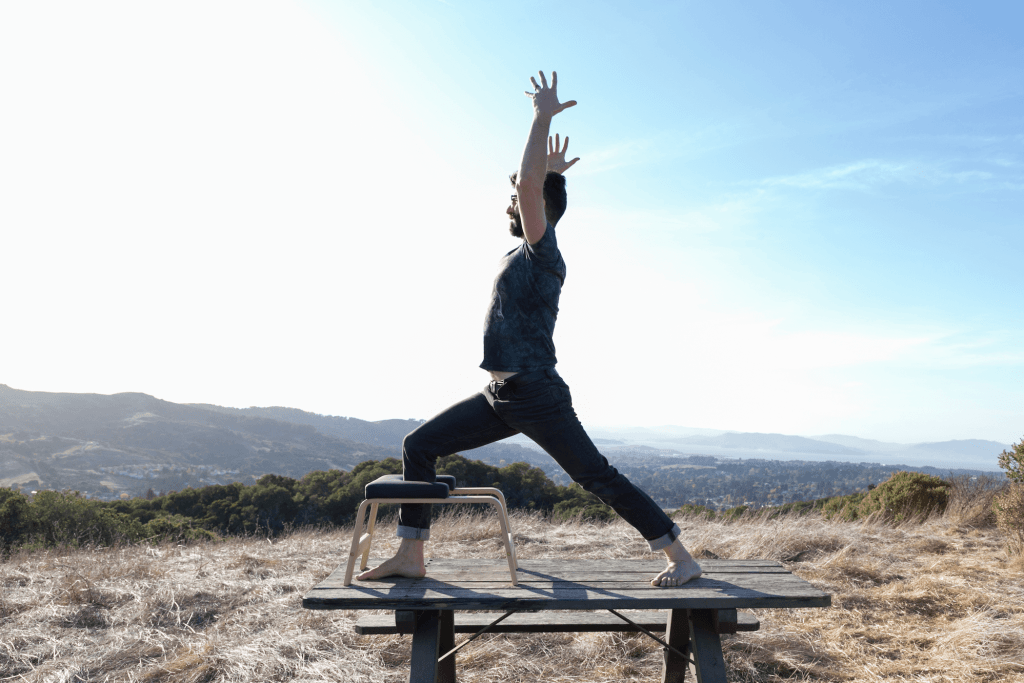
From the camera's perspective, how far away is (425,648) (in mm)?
2486

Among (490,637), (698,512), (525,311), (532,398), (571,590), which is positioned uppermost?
(525,311)

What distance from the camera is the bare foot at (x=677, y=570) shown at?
2580 millimetres

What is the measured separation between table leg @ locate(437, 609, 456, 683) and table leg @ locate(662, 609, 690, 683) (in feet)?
3.85

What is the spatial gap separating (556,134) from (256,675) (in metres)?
3.77

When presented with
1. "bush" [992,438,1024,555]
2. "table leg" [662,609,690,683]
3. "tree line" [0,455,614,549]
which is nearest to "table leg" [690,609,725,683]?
"table leg" [662,609,690,683]

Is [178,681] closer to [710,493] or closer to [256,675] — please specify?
[256,675]

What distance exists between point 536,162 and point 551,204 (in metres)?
0.42

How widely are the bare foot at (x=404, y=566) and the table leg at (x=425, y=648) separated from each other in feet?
0.74

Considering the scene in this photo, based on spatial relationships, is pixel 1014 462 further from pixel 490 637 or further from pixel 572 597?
pixel 572 597

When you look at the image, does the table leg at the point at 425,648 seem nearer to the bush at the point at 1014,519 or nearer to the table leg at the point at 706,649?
the table leg at the point at 706,649

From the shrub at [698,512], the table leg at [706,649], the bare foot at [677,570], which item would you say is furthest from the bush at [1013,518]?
the bare foot at [677,570]

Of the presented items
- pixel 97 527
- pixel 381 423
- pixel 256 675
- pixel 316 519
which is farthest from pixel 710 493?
pixel 381 423

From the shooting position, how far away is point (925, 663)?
3.58 meters

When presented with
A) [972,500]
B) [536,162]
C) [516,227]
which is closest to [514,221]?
[516,227]
